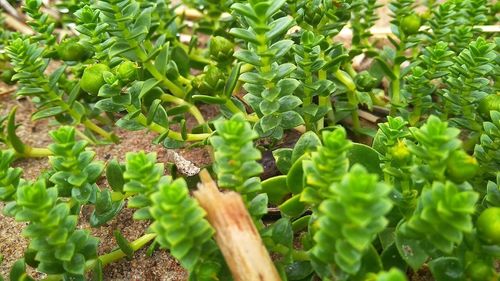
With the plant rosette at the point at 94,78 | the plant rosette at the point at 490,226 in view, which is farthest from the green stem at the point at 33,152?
the plant rosette at the point at 490,226

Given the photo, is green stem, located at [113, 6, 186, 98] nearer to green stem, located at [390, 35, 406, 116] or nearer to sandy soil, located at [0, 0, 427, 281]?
sandy soil, located at [0, 0, 427, 281]

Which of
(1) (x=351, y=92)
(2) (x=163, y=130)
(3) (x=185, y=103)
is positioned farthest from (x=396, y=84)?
(2) (x=163, y=130)

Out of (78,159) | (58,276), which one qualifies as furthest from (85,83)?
(58,276)

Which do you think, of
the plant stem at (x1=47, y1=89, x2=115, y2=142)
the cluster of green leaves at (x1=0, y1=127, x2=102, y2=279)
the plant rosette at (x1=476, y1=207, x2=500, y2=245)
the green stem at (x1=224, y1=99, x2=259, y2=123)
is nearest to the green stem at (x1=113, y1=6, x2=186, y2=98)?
the green stem at (x1=224, y1=99, x2=259, y2=123)

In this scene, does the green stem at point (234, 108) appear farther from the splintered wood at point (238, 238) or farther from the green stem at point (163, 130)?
the splintered wood at point (238, 238)

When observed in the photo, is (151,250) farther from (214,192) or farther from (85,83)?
(85,83)
